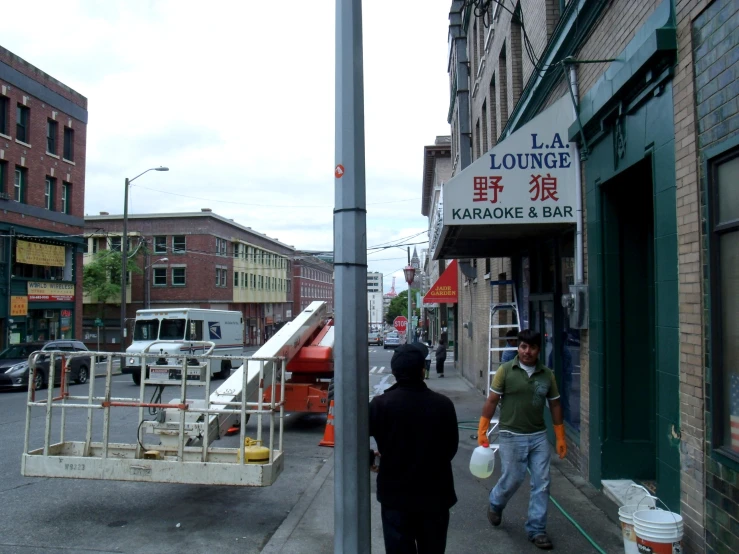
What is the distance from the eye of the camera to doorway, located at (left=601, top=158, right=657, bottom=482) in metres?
6.58

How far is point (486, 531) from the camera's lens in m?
5.83


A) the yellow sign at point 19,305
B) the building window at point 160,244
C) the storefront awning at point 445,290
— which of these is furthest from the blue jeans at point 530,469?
the building window at point 160,244

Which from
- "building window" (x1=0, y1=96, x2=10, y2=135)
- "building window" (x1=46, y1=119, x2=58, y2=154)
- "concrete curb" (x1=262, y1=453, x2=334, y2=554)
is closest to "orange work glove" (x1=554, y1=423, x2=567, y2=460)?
"concrete curb" (x1=262, y1=453, x2=334, y2=554)

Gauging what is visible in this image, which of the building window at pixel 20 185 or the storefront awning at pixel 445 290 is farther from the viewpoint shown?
the building window at pixel 20 185

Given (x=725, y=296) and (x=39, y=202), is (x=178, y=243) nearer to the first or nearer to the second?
(x=39, y=202)

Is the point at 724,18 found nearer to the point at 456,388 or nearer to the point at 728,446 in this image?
the point at 728,446

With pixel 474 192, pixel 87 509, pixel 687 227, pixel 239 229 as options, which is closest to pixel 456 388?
pixel 474 192

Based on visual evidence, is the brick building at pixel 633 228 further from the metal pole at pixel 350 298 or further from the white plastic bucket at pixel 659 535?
the metal pole at pixel 350 298

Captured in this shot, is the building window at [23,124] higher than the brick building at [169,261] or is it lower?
higher

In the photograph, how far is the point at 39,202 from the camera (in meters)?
31.2

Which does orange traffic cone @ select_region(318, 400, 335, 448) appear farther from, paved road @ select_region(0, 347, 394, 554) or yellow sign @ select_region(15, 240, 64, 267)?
yellow sign @ select_region(15, 240, 64, 267)

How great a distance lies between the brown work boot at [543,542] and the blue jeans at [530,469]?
0.04 m

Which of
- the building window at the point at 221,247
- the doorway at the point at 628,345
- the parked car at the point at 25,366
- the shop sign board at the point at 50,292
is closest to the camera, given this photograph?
the doorway at the point at 628,345

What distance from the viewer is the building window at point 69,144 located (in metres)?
33.7
